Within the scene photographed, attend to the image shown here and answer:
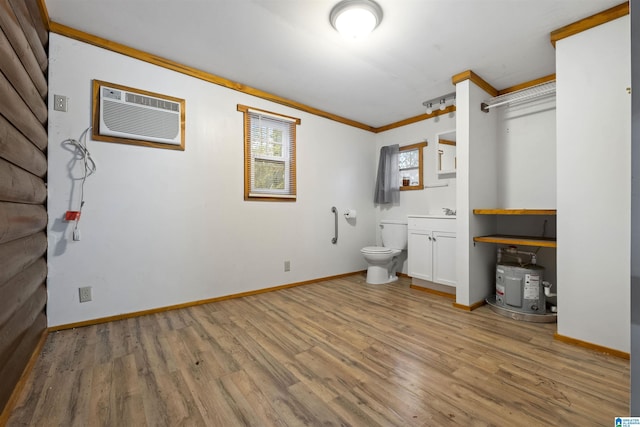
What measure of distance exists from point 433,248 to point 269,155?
222cm

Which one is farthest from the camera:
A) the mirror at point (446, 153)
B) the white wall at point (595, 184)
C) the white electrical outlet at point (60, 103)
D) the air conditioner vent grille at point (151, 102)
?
the mirror at point (446, 153)

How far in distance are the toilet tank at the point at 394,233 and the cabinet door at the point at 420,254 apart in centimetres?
40

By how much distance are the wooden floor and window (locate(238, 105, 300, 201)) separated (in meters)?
1.47

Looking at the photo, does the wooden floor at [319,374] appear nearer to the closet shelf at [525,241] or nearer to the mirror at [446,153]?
the closet shelf at [525,241]

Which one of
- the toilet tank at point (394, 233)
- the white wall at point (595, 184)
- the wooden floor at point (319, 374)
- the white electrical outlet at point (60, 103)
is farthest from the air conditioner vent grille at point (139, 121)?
the white wall at point (595, 184)

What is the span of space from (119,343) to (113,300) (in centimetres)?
52

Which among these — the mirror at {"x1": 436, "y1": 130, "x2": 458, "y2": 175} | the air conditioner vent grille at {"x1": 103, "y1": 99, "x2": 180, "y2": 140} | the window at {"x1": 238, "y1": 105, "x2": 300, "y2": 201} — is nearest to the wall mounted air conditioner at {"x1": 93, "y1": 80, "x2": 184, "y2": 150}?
the air conditioner vent grille at {"x1": 103, "y1": 99, "x2": 180, "y2": 140}

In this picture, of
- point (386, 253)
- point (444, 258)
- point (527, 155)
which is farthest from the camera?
point (386, 253)

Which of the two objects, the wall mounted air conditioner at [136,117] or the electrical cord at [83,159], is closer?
the electrical cord at [83,159]

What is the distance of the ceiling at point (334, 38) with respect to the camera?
188 cm

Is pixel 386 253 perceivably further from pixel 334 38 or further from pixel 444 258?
pixel 334 38

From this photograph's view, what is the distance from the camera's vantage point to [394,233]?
3939 millimetres

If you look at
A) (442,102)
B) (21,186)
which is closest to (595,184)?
(442,102)

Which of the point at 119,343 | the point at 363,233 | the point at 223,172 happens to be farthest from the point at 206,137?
the point at 363,233
